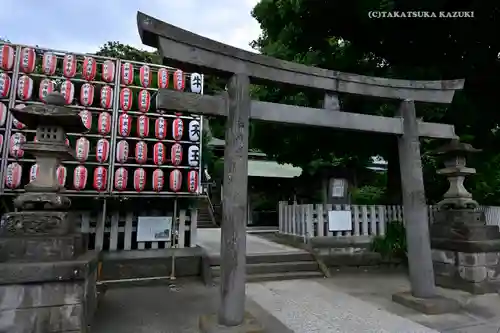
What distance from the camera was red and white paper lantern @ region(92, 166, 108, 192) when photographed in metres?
6.79

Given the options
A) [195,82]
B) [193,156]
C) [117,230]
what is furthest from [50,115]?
[195,82]

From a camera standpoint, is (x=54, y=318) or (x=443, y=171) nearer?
(x=54, y=318)

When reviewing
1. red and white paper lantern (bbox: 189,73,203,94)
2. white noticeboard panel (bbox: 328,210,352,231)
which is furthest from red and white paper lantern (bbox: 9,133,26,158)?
white noticeboard panel (bbox: 328,210,352,231)

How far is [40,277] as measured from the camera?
11.5ft

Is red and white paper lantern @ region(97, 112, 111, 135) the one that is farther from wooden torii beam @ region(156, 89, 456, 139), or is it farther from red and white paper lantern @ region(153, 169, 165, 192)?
wooden torii beam @ region(156, 89, 456, 139)

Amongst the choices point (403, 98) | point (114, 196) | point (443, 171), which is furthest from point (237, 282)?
point (443, 171)

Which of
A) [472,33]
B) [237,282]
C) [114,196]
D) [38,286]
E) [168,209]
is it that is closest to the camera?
[38,286]

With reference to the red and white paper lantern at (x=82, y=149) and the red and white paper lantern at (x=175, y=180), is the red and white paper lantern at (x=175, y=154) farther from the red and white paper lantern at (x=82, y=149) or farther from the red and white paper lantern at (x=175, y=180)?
the red and white paper lantern at (x=82, y=149)

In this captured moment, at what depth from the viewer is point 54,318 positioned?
3.55 metres

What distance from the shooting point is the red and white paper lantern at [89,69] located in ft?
23.4

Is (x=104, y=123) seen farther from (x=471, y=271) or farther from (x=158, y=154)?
(x=471, y=271)

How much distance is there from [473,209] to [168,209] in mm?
6695

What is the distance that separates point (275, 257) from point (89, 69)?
19.9ft

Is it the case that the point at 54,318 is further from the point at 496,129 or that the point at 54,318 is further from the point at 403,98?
the point at 496,129
